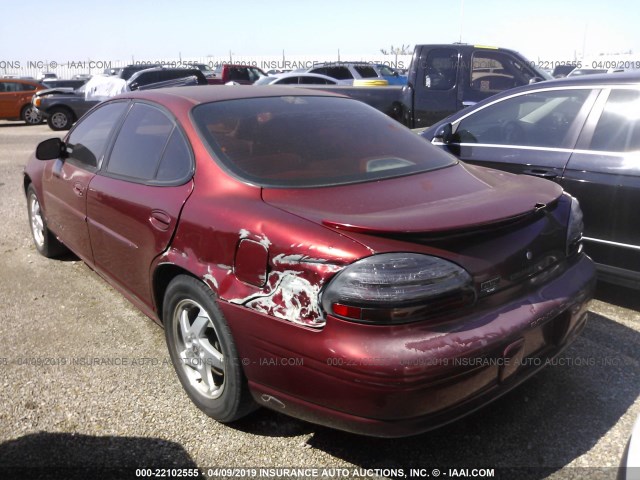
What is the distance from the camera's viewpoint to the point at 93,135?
400 centimetres

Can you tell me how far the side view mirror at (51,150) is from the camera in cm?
415

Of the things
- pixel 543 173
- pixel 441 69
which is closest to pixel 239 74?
pixel 441 69

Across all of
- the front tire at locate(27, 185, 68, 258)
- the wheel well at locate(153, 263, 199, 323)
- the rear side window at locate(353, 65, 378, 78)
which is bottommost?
the front tire at locate(27, 185, 68, 258)

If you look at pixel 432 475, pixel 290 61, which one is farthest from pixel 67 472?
pixel 290 61

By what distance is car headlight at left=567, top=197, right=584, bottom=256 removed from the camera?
Result: 271 cm

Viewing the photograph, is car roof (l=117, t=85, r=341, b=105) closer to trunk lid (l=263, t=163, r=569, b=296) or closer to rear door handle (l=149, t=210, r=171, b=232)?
rear door handle (l=149, t=210, r=171, b=232)

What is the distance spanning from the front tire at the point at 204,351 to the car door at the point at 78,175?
4.28ft

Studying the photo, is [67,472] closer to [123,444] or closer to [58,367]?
[123,444]

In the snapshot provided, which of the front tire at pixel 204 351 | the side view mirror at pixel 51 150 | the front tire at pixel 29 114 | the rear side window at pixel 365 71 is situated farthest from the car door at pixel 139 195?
the front tire at pixel 29 114

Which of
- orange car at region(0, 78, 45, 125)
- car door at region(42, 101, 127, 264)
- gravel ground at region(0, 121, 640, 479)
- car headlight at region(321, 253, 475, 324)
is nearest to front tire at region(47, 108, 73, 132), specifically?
orange car at region(0, 78, 45, 125)

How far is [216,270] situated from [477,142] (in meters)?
2.85

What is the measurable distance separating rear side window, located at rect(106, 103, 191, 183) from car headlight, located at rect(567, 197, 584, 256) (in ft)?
6.01

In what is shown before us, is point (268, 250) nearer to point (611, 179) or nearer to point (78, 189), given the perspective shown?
point (78, 189)

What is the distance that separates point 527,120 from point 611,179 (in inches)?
38.7
